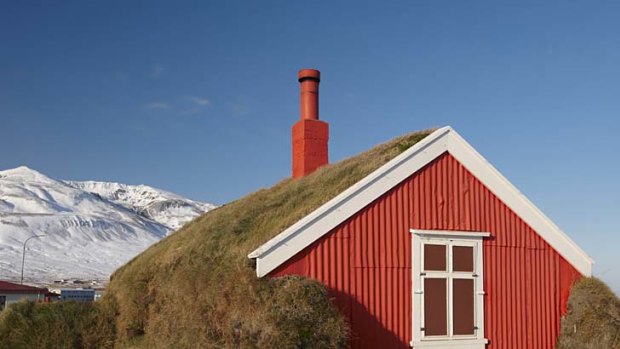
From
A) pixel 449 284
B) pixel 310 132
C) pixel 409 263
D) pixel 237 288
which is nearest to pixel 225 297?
pixel 237 288

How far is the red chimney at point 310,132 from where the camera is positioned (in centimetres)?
1365

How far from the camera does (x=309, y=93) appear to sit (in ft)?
45.5

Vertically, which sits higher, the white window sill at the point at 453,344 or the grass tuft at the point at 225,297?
the grass tuft at the point at 225,297

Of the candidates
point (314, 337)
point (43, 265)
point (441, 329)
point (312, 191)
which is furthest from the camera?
point (43, 265)

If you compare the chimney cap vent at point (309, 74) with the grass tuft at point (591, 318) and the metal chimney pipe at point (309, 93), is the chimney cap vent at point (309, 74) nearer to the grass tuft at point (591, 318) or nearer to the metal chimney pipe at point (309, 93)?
the metal chimney pipe at point (309, 93)

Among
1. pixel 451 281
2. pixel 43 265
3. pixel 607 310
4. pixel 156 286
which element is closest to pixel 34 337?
pixel 156 286

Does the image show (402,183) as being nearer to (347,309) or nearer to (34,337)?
Result: (347,309)

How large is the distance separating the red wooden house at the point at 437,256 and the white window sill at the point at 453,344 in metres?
0.02

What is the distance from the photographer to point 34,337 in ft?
39.4

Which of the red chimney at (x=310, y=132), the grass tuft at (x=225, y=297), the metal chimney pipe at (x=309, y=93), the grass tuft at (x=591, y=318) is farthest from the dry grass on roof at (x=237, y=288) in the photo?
A: the grass tuft at (x=591, y=318)

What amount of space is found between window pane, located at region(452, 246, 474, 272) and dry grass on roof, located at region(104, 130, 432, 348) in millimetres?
1915

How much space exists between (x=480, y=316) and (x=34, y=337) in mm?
7448

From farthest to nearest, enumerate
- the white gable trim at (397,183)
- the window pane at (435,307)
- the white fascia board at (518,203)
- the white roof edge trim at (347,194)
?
1. the white fascia board at (518,203)
2. the window pane at (435,307)
3. the white gable trim at (397,183)
4. the white roof edge trim at (347,194)

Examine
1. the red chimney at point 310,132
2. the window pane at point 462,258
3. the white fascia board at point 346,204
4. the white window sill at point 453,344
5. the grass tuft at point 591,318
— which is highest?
the red chimney at point 310,132
